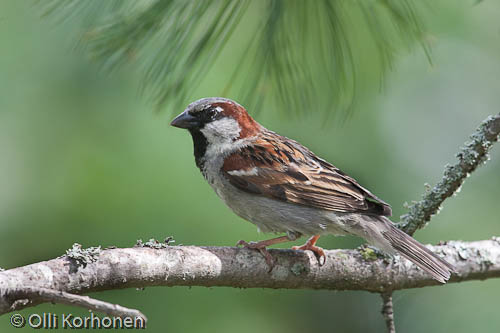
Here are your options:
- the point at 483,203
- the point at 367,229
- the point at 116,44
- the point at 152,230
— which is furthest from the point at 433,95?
the point at 116,44

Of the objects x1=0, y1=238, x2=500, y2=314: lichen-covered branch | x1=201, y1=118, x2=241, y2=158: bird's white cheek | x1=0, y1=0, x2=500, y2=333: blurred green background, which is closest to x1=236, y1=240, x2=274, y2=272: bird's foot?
x1=0, y1=238, x2=500, y2=314: lichen-covered branch

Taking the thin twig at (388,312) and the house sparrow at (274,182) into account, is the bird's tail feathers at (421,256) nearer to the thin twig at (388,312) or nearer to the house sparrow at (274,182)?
the house sparrow at (274,182)

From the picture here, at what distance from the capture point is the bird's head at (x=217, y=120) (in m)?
3.21

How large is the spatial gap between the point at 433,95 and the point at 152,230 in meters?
3.44

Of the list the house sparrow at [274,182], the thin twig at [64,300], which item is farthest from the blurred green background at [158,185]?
the thin twig at [64,300]

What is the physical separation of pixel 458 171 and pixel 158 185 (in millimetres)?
1508

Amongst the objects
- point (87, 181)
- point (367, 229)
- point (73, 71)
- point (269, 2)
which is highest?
point (269, 2)

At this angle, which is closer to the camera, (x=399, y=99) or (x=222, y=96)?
(x=222, y=96)

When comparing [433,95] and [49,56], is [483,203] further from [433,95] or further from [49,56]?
[49,56]

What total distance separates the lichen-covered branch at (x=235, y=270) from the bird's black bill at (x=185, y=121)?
831 mm

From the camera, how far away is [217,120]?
10.8 ft

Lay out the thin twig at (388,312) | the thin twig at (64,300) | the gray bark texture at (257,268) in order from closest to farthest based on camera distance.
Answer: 1. the thin twig at (64,300)
2. the gray bark texture at (257,268)
3. the thin twig at (388,312)

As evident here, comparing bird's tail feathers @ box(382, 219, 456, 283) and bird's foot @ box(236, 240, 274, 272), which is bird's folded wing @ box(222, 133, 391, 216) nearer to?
bird's tail feathers @ box(382, 219, 456, 283)

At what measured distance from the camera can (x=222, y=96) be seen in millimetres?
3168
